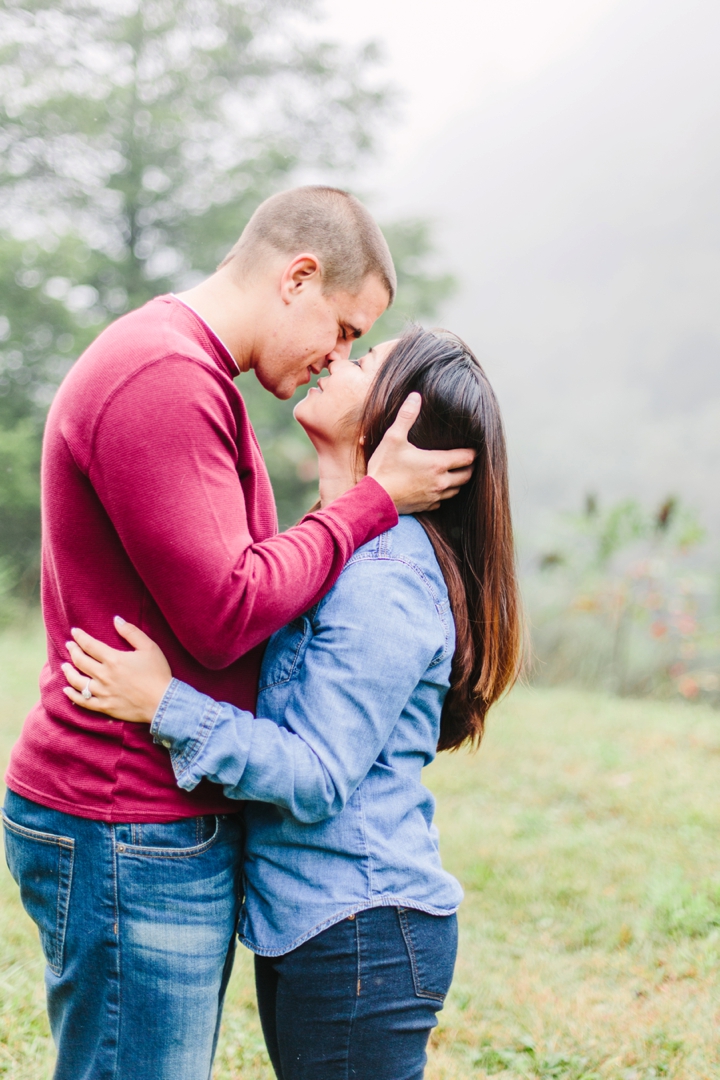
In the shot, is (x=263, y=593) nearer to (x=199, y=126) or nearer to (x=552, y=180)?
(x=199, y=126)

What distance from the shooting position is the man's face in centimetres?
174

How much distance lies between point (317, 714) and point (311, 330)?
Answer: 32.1 inches

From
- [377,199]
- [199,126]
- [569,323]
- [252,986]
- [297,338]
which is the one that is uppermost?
[199,126]

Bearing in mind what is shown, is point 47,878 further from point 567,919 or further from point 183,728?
point 567,919

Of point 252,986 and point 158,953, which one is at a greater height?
point 158,953

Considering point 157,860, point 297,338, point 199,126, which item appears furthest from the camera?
point 199,126

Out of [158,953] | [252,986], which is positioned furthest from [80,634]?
[252,986]

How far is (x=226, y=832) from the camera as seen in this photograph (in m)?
1.50

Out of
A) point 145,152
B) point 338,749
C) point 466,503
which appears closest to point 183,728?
point 338,749

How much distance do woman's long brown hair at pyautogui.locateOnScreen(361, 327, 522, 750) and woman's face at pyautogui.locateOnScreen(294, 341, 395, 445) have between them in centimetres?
7

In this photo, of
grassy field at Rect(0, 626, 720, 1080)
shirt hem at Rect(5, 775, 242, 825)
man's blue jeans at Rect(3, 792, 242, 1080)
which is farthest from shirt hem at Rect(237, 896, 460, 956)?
grassy field at Rect(0, 626, 720, 1080)

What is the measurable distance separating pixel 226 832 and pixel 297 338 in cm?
96

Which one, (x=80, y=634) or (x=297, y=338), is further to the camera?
(x=297, y=338)

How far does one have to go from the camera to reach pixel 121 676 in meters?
1.36
